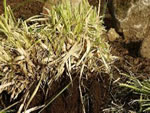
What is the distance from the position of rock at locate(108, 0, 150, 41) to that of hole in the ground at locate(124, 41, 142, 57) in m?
0.11

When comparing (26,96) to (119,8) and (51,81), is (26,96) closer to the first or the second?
(51,81)

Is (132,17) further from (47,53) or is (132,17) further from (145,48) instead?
(47,53)

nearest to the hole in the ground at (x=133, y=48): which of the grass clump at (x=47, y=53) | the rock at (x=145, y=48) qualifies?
the rock at (x=145, y=48)

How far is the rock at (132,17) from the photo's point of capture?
9.62 ft

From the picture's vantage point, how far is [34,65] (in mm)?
1791

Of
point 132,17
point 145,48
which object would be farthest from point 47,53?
point 132,17

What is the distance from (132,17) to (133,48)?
1.04 ft

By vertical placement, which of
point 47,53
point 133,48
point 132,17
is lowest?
point 133,48

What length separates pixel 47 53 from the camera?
5.93 feet

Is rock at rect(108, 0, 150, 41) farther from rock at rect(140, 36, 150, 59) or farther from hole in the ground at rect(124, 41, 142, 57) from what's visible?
rock at rect(140, 36, 150, 59)

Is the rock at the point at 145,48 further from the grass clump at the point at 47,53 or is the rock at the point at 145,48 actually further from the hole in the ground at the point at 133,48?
the grass clump at the point at 47,53

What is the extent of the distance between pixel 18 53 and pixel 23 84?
174 mm

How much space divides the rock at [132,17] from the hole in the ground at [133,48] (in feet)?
0.35

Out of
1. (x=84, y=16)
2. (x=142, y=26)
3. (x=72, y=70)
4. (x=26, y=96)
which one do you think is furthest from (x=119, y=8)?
(x=26, y=96)
